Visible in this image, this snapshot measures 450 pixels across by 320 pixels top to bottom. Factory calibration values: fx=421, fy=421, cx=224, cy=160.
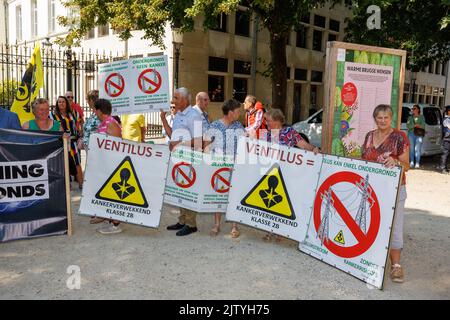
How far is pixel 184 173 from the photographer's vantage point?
19.2 feet

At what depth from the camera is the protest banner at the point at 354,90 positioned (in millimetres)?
5559

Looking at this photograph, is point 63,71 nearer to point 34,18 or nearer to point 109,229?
point 109,229

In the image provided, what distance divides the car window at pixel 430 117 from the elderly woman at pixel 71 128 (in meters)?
10.2

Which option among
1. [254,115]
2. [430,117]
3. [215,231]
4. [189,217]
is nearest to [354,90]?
[215,231]

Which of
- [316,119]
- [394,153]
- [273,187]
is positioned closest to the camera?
[394,153]

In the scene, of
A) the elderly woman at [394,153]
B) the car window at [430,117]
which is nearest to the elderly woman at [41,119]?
the elderly woman at [394,153]

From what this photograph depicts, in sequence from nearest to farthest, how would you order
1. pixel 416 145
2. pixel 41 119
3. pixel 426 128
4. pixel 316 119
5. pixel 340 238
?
1. pixel 340 238
2. pixel 41 119
3. pixel 416 145
4. pixel 426 128
5. pixel 316 119

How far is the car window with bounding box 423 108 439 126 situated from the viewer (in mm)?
12905

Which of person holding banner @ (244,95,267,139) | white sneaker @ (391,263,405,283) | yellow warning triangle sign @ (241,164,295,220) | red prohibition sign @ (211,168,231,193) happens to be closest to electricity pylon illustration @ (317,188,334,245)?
yellow warning triangle sign @ (241,164,295,220)

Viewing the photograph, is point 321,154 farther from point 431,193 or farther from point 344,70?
point 431,193

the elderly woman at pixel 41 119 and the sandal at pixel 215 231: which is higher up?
the elderly woman at pixel 41 119

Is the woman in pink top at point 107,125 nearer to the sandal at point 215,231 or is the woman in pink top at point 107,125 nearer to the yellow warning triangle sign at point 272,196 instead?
the sandal at point 215,231

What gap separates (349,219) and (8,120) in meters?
4.60
